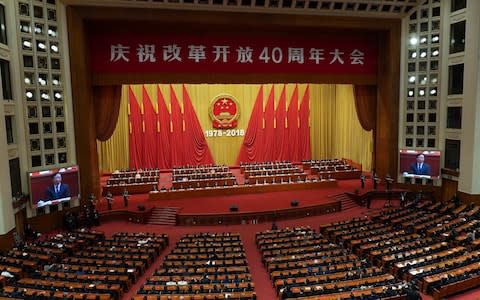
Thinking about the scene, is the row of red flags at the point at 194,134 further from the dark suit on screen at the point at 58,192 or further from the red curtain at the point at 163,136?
the dark suit on screen at the point at 58,192

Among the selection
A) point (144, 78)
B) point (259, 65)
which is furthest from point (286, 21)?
point (144, 78)

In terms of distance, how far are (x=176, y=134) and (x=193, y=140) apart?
1.26 m

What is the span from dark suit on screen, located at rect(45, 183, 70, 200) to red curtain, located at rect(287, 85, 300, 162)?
16.4 metres

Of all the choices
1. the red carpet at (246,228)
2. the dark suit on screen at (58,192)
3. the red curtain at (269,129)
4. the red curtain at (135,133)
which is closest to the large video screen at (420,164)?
the red carpet at (246,228)

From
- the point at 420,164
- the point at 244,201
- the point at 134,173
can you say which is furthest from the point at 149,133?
the point at 420,164

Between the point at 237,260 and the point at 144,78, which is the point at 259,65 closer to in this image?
the point at 144,78

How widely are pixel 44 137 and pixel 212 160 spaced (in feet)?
42.5

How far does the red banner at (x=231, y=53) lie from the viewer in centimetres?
1862

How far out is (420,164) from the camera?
20156 millimetres

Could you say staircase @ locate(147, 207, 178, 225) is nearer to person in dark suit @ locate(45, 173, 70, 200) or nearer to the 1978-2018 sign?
person in dark suit @ locate(45, 173, 70, 200)

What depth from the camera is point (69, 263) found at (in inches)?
455

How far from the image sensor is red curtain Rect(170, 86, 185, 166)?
26719mm

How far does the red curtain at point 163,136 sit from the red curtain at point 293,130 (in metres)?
8.81

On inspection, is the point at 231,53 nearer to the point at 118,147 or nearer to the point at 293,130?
the point at 293,130
